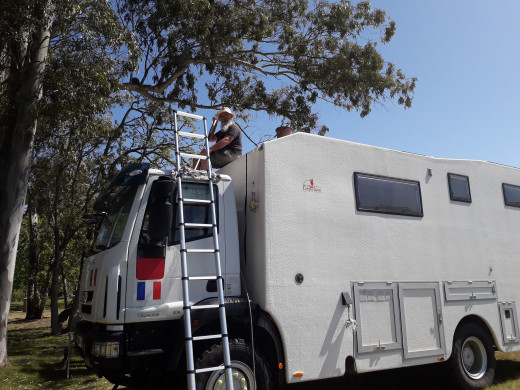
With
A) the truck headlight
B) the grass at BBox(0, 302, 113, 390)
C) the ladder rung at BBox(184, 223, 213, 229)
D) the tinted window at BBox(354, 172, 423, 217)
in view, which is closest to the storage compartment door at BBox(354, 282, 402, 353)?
the tinted window at BBox(354, 172, 423, 217)

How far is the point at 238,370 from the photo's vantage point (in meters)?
4.33

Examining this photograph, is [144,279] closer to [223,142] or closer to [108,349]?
[108,349]

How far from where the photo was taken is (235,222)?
4.96 metres

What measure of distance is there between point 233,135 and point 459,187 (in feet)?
12.5

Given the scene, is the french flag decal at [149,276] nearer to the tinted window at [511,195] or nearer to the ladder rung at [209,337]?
the ladder rung at [209,337]

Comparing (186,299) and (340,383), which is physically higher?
(186,299)

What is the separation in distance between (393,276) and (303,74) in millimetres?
9013

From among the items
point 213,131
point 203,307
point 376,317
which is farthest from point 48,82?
point 376,317

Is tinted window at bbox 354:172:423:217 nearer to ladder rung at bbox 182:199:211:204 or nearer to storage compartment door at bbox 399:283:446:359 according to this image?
storage compartment door at bbox 399:283:446:359

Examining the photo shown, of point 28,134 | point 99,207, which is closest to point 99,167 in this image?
point 28,134

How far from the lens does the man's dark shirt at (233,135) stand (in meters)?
5.95

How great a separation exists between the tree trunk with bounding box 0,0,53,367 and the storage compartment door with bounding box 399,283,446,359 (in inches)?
306

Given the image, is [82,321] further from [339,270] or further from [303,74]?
[303,74]

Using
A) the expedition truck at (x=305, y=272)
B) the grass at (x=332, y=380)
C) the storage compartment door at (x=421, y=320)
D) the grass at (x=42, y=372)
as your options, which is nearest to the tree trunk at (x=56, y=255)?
the grass at (x=42, y=372)
